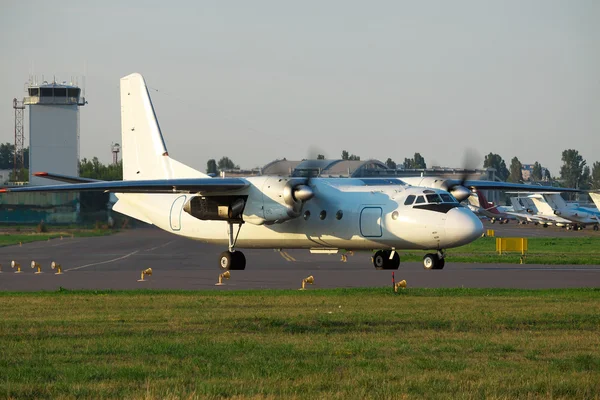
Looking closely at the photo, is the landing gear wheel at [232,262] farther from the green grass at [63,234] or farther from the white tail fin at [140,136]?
the green grass at [63,234]

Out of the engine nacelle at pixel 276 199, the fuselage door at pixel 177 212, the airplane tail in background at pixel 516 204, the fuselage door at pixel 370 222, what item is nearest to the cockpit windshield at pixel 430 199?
the fuselage door at pixel 370 222

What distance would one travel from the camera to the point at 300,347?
13.3 m

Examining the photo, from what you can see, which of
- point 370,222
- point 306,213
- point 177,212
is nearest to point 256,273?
point 306,213

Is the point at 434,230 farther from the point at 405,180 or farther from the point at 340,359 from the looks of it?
the point at 340,359

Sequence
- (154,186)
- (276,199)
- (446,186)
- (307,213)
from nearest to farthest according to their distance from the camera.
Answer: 1. (154,186)
2. (276,199)
3. (307,213)
4. (446,186)

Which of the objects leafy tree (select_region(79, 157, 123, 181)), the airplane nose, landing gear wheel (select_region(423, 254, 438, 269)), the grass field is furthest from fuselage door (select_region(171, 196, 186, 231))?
leafy tree (select_region(79, 157, 123, 181))

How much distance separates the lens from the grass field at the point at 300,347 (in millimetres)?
9977

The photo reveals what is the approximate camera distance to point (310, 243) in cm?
3400

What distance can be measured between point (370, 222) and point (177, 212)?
8.85 meters

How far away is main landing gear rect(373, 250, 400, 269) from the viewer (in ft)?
108

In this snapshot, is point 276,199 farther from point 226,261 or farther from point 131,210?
point 131,210

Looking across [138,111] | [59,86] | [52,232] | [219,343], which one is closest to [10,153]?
[59,86]

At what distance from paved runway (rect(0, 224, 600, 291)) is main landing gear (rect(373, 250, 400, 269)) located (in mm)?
480

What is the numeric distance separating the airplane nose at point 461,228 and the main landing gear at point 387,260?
266 cm
